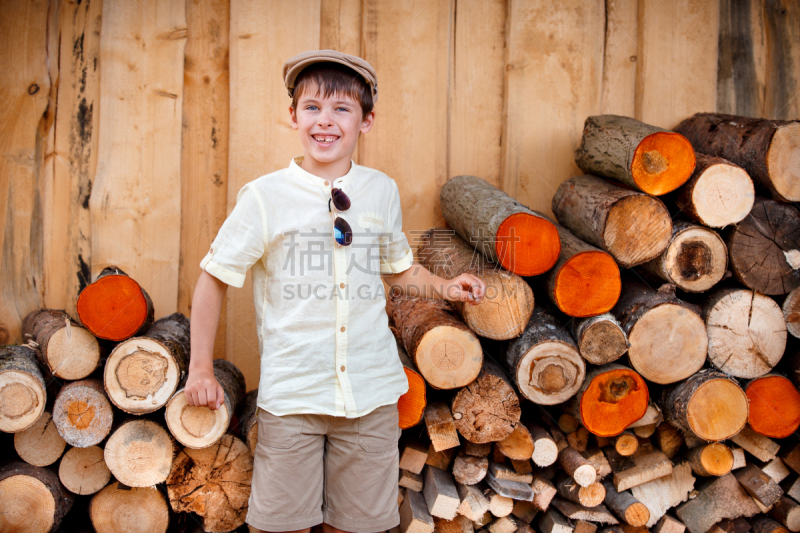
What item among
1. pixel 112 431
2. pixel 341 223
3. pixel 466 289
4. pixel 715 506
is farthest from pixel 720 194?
pixel 112 431

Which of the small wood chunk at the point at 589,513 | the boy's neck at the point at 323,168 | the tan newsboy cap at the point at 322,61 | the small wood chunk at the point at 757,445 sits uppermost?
the tan newsboy cap at the point at 322,61

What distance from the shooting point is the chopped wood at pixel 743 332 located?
6.84 ft

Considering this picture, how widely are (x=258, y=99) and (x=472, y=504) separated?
205cm

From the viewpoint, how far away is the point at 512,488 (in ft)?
6.71

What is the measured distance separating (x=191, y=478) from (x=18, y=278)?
1283 millimetres

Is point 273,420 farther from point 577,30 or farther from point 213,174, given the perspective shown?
point 577,30

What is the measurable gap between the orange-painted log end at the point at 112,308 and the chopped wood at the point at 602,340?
1.65 m

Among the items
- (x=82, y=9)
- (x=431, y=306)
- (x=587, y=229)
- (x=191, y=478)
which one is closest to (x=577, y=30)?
(x=587, y=229)

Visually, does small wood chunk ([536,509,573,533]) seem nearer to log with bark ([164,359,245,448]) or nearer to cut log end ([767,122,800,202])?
log with bark ([164,359,245,448])

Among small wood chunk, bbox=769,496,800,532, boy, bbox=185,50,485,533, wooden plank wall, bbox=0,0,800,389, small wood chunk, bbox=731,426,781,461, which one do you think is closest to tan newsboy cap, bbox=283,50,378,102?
boy, bbox=185,50,485,533

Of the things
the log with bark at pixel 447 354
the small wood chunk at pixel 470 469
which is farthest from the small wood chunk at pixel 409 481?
the log with bark at pixel 447 354

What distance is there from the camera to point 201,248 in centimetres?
249

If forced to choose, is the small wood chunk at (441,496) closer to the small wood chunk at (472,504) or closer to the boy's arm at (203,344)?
the small wood chunk at (472,504)

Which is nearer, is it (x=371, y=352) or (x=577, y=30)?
(x=371, y=352)
